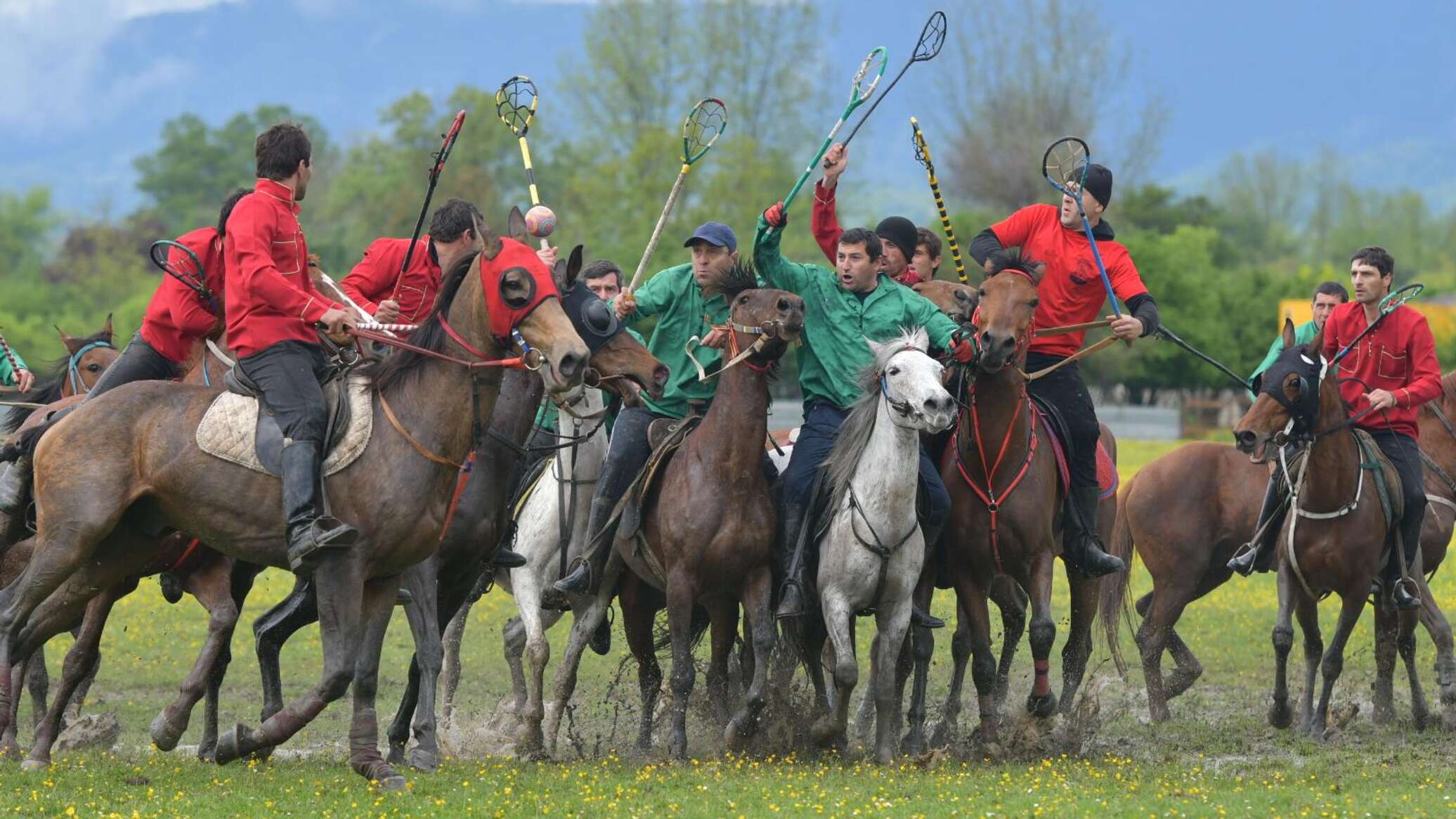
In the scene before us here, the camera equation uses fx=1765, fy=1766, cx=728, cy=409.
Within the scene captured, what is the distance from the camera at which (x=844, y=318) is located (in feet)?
36.4

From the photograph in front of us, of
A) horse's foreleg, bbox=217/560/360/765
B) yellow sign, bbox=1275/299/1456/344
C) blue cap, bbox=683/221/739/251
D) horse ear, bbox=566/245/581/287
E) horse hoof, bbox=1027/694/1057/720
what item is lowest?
horse hoof, bbox=1027/694/1057/720

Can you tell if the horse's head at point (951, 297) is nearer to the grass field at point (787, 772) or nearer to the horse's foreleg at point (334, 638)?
the grass field at point (787, 772)

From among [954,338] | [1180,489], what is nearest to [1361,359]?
[1180,489]

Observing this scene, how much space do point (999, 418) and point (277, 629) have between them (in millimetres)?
4602

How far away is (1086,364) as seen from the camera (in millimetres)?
63719

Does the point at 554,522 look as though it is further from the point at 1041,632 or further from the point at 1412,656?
the point at 1412,656

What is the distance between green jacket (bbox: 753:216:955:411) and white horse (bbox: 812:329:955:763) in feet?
1.35

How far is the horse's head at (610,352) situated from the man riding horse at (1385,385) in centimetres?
567

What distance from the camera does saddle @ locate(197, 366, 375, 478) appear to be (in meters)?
9.09

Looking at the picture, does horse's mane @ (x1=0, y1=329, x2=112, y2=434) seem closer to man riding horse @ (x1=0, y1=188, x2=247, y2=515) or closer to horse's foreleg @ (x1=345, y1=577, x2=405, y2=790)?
man riding horse @ (x1=0, y1=188, x2=247, y2=515)

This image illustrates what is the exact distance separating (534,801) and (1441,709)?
765cm

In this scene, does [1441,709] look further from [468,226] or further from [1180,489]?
[468,226]

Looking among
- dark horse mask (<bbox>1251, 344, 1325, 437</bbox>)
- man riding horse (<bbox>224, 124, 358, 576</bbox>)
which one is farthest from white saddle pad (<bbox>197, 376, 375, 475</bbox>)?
dark horse mask (<bbox>1251, 344, 1325, 437</bbox>)

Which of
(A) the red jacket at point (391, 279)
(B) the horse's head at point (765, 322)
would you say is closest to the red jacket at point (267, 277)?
(A) the red jacket at point (391, 279)
